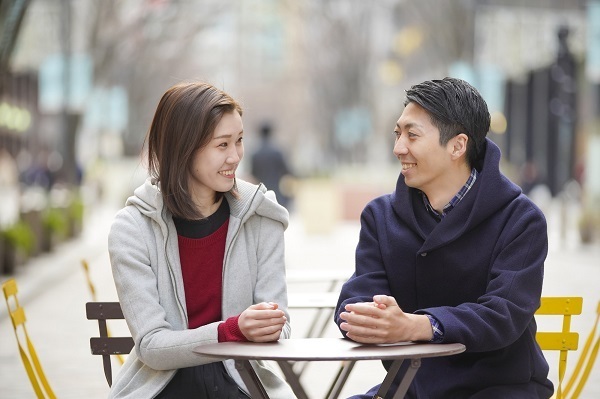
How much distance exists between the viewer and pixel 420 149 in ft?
14.4

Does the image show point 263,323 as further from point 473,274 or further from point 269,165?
point 269,165

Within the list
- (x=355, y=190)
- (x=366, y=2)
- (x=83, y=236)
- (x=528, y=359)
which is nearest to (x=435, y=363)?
(x=528, y=359)

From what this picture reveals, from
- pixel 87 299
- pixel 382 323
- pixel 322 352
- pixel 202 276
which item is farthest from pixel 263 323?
pixel 87 299

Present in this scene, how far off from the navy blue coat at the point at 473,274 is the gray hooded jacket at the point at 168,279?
1.07 feet

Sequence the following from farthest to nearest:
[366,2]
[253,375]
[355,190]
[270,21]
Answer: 1. [270,21]
2. [366,2]
3. [355,190]
4. [253,375]

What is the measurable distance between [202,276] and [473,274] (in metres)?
0.93

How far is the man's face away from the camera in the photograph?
4359 mm

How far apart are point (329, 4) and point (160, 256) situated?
46986 mm

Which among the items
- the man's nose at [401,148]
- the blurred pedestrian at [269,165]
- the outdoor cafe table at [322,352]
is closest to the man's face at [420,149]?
the man's nose at [401,148]

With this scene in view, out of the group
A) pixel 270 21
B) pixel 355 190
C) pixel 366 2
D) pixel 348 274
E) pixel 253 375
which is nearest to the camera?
pixel 253 375

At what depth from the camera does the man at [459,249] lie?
4.24 meters

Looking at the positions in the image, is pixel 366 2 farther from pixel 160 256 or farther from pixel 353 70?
pixel 160 256

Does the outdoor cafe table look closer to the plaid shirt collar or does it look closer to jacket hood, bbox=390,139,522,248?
jacket hood, bbox=390,139,522,248

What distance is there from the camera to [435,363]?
4.42 meters
